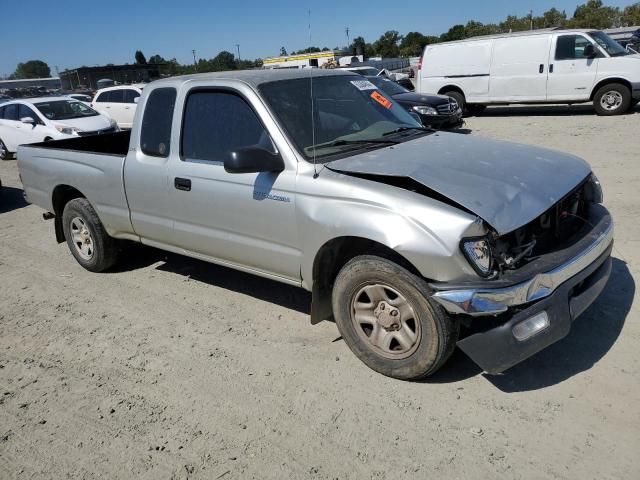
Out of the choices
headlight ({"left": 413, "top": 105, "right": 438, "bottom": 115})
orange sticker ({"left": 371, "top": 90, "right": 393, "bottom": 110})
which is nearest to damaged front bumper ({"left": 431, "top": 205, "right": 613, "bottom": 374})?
orange sticker ({"left": 371, "top": 90, "right": 393, "bottom": 110})

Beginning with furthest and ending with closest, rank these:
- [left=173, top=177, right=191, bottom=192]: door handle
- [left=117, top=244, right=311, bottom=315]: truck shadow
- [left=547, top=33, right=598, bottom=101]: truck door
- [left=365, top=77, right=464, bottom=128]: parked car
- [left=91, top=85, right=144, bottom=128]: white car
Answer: [left=91, top=85, right=144, bottom=128]: white car → [left=547, top=33, right=598, bottom=101]: truck door → [left=365, top=77, right=464, bottom=128]: parked car → [left=117, top=244, right=311, bottom=315]: truck shadow → [left=173, top=177, right=191, bottom=192]: door handle

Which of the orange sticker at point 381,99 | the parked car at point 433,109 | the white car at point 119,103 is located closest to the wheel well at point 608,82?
the parked car at point 433,109

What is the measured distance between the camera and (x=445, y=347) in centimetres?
304

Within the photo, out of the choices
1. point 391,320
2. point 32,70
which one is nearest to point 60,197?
point 391,320

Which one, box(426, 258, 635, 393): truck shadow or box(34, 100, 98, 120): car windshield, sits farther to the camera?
box(34, 100, 98, 120): car windshield

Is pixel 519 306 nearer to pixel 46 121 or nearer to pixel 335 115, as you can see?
pixel 335 115

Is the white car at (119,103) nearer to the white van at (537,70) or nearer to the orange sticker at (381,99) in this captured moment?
the white van at (537,70)

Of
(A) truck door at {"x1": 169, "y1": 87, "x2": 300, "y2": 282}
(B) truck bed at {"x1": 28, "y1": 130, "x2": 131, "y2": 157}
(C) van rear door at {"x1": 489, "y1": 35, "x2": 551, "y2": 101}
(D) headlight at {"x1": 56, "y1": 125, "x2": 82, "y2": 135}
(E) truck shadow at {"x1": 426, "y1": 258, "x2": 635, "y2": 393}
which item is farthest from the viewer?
(C) van rear door at {"x1": 489, "y1": 35, "x2": 551, "y2": 101}

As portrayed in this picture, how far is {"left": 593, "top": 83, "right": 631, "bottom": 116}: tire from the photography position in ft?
42.7

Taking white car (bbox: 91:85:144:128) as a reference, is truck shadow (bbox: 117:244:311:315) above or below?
below

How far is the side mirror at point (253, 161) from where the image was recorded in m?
3.33

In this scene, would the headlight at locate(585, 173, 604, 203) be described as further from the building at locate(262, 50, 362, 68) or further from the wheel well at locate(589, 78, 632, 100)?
the building at locate(262, 50, 362, 68)

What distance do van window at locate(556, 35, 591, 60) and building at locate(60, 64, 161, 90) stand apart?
16.7m

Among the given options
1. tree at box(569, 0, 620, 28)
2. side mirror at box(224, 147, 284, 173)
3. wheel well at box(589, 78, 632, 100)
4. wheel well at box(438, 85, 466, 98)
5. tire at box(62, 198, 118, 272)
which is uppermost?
tree at box(569, 0, 620, 28)
